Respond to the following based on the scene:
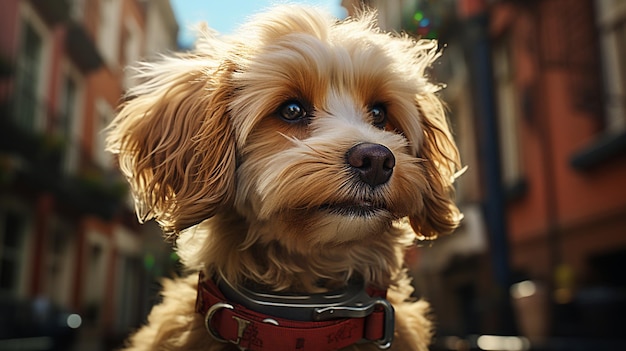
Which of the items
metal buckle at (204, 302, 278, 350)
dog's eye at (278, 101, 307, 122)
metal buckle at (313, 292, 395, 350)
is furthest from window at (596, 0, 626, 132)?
metal buckle at (204, 302, 278, 350)

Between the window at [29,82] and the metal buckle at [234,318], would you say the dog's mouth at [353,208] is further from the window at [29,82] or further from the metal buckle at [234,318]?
the window at [29,82]

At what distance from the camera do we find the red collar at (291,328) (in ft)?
5.96

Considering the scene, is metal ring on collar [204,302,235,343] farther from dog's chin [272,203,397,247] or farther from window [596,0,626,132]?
window [596,0,626,132]

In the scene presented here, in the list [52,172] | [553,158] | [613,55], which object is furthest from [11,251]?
[613,55]

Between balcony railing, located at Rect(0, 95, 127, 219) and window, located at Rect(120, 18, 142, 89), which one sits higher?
window, located at Rect(120, 18, 142, 89)

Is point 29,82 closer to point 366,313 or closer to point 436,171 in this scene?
point 436,171

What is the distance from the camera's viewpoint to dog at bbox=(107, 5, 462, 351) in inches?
Result: 72.9

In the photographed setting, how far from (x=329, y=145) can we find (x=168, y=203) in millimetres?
513

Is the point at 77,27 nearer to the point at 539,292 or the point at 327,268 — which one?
the point at 327,268

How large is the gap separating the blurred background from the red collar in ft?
1.91

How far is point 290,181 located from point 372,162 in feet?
0.70

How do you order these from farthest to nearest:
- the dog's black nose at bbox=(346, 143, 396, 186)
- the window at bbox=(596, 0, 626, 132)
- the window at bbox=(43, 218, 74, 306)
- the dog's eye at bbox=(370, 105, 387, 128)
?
the window at bbox=(596, 0, 626, 132), the window at bbox=(43, 218, 74, 306), the dog's eye at bbox=(370, 105, 387, 128), the dog's black nose at bbox=(346, 143, 396, 186)

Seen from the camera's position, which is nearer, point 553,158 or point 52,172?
point 52,172

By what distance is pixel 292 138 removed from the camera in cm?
198
